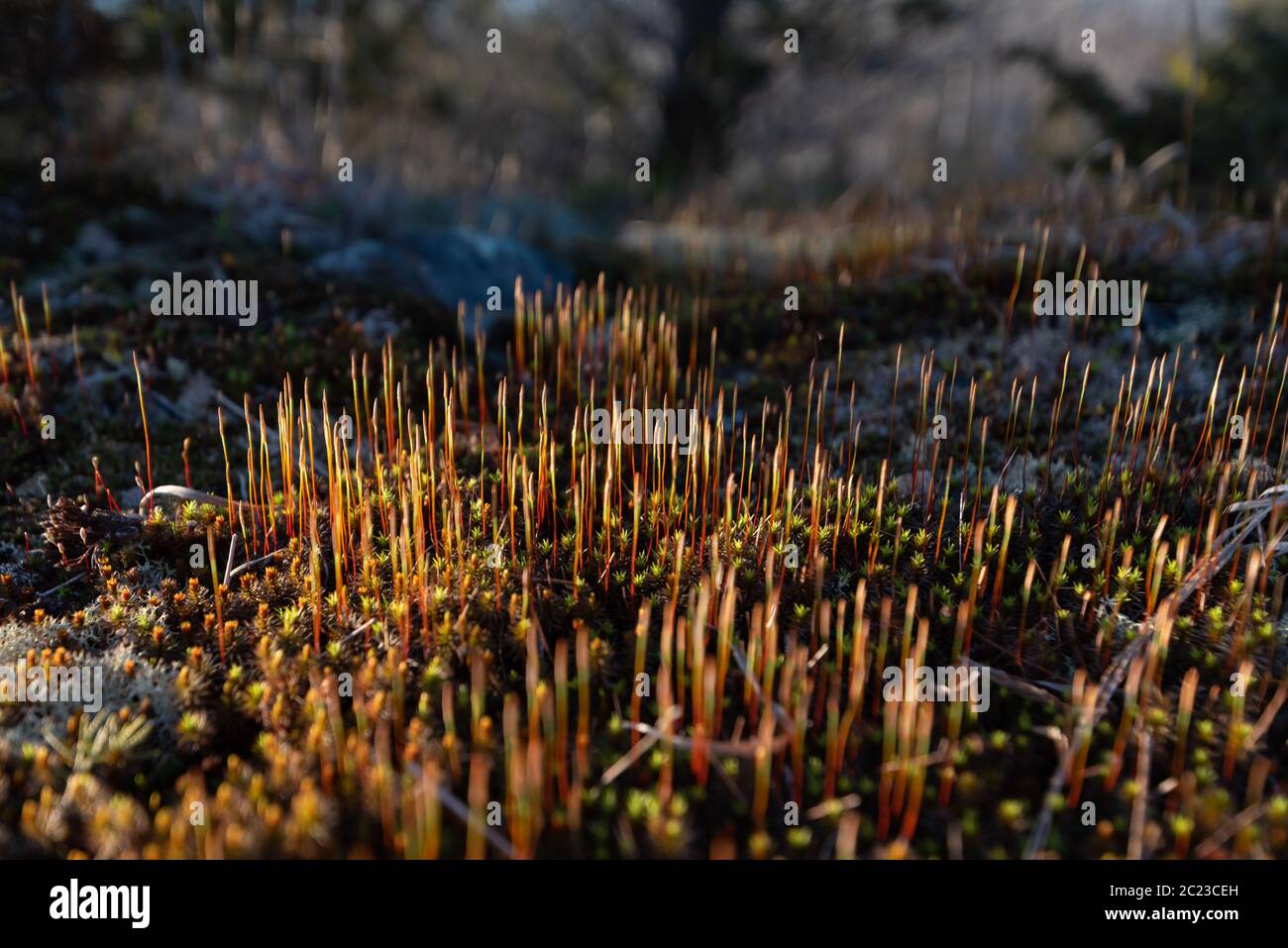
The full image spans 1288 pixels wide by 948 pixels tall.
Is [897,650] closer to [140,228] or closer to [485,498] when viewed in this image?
[485,498]

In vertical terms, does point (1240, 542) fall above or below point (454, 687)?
above

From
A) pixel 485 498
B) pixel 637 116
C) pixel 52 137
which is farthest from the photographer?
pixel 637 116

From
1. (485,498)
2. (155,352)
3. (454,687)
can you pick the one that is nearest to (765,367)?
(485,498)

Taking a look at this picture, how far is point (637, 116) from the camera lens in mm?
19328

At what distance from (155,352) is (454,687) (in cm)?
451

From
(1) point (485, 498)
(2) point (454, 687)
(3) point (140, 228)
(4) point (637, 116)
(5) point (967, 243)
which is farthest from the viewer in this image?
(4) point (637, 116)

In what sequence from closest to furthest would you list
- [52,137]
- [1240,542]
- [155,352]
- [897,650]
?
[897,650], [1240,542], [155,352], [52,137]

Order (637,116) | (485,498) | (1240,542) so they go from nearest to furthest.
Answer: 1. (1240,542)
2. (485,498)
3. (637,116)

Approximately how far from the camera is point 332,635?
385 cm

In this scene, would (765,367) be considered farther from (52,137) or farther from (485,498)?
(52,137)
